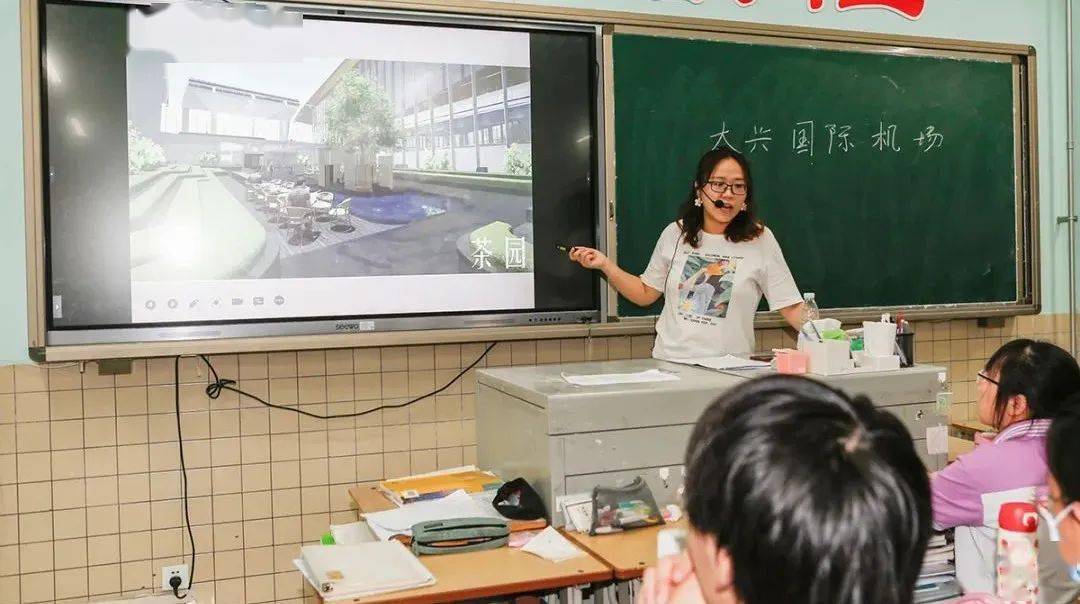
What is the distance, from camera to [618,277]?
3469 millimetres

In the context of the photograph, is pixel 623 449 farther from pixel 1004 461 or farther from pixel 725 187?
pixel 725 187

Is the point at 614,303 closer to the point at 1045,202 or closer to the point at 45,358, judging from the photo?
the point at 45,358

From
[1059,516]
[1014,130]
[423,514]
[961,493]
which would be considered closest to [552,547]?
[423,514]

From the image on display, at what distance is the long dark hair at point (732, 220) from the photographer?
11.1 ft

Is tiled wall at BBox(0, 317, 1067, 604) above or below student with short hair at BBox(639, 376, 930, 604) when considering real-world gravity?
below

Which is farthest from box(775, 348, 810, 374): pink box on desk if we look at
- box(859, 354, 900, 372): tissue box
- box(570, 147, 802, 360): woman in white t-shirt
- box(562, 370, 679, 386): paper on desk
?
box(570, 147, 802, 360): woman in white t-shirt

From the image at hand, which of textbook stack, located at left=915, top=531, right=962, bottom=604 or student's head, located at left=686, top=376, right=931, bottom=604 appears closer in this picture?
student's head, located at left=686, top=376, right=931, bottom=604

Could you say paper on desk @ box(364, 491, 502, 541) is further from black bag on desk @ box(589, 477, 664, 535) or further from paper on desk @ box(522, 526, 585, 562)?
black bag on desk @ box(589, 477, 664, 535)

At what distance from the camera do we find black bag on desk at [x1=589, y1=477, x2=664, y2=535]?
2488 millimetres

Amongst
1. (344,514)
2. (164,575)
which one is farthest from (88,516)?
(344,514)

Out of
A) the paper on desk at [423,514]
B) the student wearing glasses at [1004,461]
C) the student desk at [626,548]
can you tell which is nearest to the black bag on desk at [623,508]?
the student desk at [626,548]

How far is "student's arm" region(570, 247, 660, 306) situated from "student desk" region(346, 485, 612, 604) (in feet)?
4.33

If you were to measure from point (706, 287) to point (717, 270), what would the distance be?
7cm

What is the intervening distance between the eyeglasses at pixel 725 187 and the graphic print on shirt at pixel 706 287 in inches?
9.4
